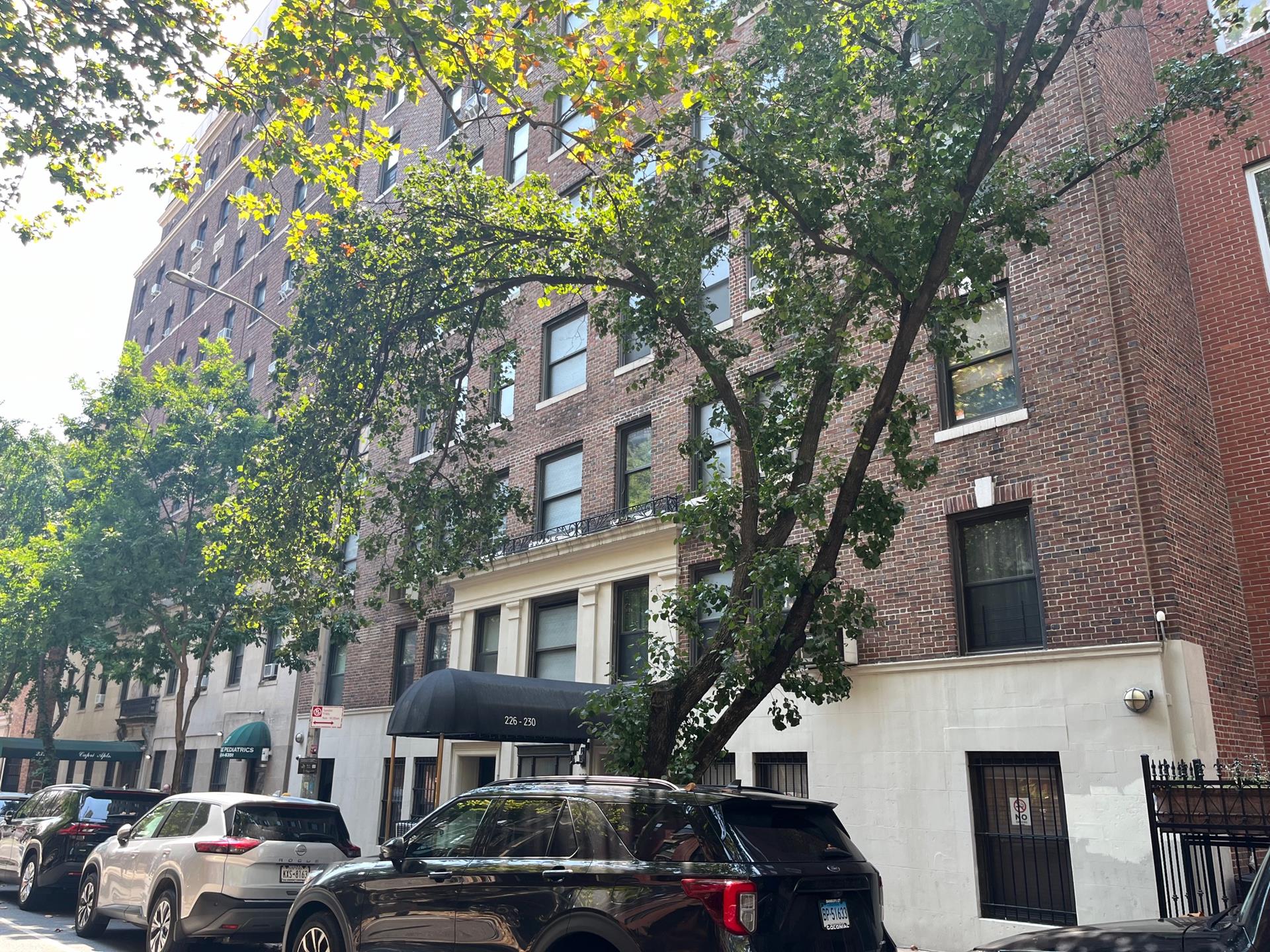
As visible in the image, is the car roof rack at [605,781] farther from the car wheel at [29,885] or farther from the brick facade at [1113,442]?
the car wheel at [29,885]

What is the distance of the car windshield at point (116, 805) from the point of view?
575 inches

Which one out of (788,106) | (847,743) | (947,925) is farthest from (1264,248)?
(947,925)

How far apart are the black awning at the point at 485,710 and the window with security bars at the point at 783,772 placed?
8.50 feet

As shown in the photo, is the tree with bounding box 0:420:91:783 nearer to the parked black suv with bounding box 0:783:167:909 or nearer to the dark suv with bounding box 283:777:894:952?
the parked black suv with bounding box 0:783:167:909

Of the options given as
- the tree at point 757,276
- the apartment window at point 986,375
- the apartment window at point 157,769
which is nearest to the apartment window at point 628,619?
the tree at point 757,276

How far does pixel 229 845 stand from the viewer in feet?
33.1

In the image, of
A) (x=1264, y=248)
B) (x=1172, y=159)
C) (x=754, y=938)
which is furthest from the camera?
(x=1172, y=159)

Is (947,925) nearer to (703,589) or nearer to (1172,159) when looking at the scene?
(703,589)

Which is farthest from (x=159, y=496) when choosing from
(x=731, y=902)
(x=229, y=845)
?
(x=731, y=902)

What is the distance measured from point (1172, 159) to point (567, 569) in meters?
11.7

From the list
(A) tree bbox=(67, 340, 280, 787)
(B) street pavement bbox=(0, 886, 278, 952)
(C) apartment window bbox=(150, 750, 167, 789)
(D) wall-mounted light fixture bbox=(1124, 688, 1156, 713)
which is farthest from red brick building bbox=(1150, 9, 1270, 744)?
(C) apartment window bbox=(150, 750, 167, 789)

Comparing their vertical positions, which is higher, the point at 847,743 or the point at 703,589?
the point at 703,589

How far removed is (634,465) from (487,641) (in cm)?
538

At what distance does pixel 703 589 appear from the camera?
8.84 meters
